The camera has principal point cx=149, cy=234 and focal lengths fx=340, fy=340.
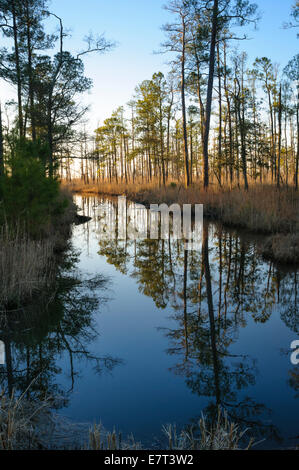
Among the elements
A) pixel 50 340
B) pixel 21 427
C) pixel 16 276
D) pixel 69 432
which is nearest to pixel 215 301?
pixel 50 340

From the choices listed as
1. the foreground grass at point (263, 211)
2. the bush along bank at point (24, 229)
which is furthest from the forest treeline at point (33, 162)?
the foreground grass at point (263, 211)

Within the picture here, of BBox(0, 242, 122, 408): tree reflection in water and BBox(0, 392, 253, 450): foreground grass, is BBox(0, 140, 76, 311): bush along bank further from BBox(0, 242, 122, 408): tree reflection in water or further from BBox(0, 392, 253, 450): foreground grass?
BBox(0, 392, 253, 450): foreground grass

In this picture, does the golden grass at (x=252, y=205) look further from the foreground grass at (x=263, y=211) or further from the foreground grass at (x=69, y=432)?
the foreground grass at (x=69, y=432)

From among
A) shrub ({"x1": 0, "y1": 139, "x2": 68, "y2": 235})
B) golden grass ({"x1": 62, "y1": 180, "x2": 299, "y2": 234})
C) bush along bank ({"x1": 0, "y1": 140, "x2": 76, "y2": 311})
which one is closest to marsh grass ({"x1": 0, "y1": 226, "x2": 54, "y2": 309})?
bush along bank ({"x1": 0, "y1": 140, "x2": 76, "y2": 311})

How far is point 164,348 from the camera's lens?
163 inches

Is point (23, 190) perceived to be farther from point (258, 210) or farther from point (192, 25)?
point (192, 25)

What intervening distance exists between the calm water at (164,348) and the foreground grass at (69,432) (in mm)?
196

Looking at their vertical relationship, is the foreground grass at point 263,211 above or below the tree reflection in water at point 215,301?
above

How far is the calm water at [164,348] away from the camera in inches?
116

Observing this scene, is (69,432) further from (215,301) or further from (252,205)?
(252,205)

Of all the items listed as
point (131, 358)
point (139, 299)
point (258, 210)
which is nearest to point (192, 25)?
point (258, 210)
